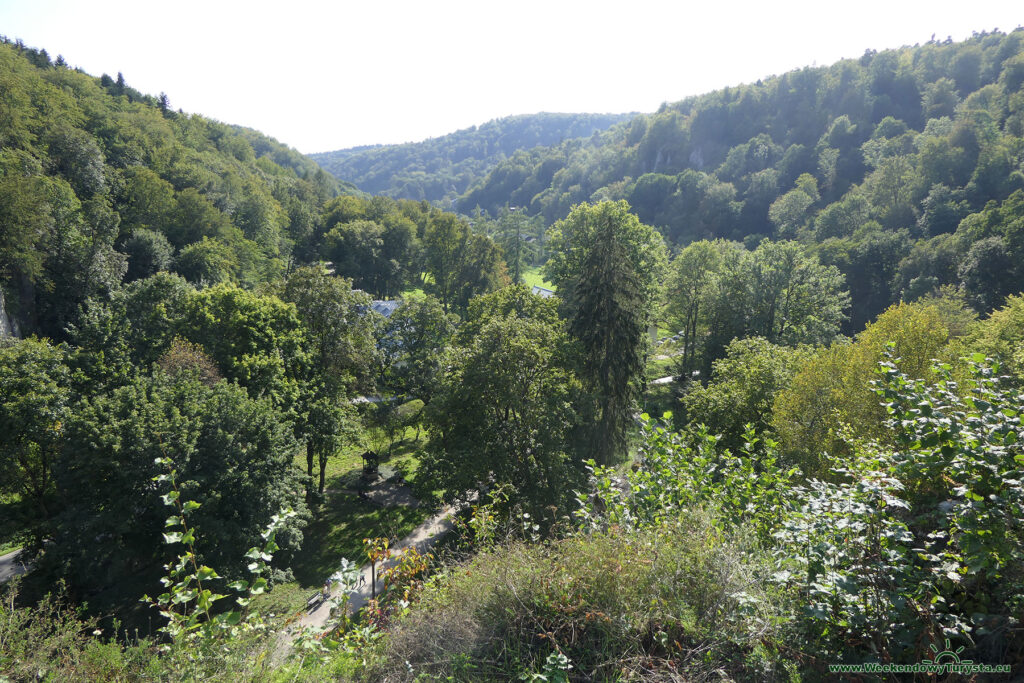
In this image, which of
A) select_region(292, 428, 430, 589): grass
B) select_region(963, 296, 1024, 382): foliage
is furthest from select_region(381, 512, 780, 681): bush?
select_region(963, 296, 1024, 382): foliage

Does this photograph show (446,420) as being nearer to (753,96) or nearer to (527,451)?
(527,451)

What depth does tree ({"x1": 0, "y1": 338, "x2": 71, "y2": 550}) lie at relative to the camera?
47.2 feet

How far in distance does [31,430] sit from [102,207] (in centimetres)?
3788

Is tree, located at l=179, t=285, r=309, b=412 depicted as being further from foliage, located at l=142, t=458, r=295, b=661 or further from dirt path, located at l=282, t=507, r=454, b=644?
foliage, located at l=142, t=458, r=295, b=661

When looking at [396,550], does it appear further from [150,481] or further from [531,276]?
[531,276]

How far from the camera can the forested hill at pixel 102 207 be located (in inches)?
1373

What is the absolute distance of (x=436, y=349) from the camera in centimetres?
2611

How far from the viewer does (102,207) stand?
42.2 m

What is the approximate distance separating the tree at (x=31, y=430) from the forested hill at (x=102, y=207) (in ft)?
86.3

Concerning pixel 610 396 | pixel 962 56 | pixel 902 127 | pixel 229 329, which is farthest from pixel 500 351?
pixel 962 56

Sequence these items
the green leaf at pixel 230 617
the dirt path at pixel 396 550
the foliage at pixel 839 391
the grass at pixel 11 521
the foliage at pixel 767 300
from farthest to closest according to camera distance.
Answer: the foliage at pixel 767 300 < the foliage at pixel 839 391 < the grass at pixel 11 521 < the dirt path at pixel 396 550 < the green leaf at pixel 230 617

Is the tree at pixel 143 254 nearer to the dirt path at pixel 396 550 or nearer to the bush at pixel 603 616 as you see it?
the dirt path at pixel 396 550

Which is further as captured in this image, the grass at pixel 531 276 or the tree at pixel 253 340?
the grass at pixel 531 276

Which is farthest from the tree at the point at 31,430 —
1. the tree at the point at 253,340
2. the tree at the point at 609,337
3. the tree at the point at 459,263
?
the tree at the point at 459,263
